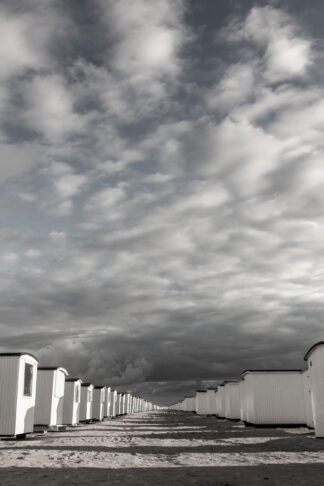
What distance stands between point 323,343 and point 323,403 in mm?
2682

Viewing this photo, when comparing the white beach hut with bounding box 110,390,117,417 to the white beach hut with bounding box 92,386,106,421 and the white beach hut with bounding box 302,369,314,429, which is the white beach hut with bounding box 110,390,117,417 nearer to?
the white beach hut with bounding box 92,386,106,421

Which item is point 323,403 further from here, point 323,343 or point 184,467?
point 184,467

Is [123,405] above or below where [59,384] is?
below

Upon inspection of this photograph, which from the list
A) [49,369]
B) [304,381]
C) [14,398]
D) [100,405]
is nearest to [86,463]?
[14,398]

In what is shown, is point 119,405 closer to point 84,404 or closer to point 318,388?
point 84,404

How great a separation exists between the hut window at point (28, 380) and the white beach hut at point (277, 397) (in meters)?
16.2

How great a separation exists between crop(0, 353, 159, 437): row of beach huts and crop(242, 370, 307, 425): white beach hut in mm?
13233

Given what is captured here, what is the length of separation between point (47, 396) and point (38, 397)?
1.80 feet

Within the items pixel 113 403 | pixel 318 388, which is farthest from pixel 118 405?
pixel 318 388

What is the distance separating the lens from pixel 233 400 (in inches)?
1902

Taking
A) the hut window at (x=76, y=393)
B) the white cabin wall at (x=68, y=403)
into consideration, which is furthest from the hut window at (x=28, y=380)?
the hut window at (x=76, y=393)

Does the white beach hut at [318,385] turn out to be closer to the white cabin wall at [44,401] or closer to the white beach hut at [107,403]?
the white cabin wall at [44,401]

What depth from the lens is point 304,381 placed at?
33750 millimetres

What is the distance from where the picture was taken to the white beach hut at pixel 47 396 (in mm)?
30969
